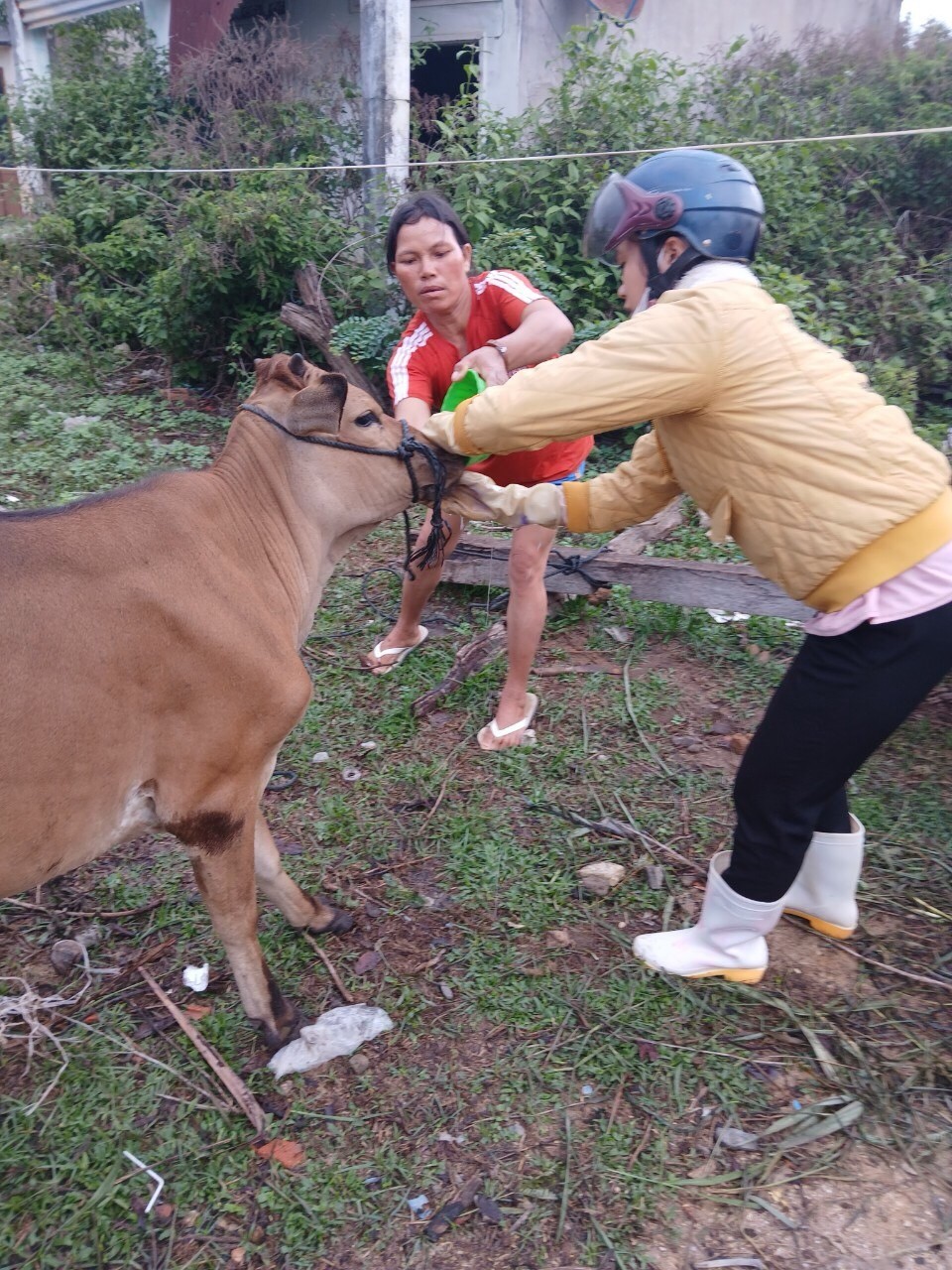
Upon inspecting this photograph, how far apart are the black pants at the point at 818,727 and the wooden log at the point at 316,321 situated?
510 cm

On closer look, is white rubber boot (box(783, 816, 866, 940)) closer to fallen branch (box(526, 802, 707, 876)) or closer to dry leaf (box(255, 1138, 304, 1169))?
fallen branch (box(526, 802, 707, 876))

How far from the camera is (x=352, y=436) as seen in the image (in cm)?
302

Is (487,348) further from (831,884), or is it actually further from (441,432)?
(831,884)

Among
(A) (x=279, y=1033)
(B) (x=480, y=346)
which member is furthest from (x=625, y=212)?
(A) (x=279, y=1033)

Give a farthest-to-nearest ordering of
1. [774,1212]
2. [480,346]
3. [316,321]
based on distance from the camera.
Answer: [316,321] < [480,346] < [774,1212]

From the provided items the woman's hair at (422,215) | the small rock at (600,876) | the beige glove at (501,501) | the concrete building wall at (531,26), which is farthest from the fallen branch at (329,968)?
the concrete building wall at (531,26)

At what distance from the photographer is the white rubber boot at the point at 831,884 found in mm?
3152

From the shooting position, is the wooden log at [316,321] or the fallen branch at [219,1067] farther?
the wooden log at [316,321]

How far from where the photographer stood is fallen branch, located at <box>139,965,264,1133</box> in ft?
8.87

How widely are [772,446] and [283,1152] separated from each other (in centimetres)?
226

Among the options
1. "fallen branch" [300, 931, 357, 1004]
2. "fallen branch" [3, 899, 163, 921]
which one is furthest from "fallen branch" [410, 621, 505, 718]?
"fallen branch" [3, 899, 163, 921]

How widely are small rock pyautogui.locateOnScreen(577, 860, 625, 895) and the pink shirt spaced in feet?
4.74

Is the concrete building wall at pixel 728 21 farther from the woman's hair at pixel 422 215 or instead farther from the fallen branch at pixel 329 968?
the fallen branch at pixel 329 968

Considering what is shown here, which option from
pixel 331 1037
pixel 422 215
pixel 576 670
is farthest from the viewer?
pixel 576 670
